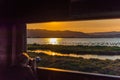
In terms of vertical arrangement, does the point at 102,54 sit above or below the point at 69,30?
below

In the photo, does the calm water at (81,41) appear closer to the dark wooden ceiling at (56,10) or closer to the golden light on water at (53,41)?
the golden light on water at (53,41)

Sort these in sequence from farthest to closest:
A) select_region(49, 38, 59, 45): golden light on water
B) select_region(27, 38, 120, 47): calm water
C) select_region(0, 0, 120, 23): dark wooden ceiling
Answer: select_region(49, 38, 59, 45): golden light on water → select_region(27, 38, 120, 47): calm water → select_region(0, 0, 120, 23): dark wooden ceiling

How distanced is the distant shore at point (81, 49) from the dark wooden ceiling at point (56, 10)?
735 mm

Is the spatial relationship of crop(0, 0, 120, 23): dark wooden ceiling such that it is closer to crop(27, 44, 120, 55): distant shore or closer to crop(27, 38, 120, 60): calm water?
crop(27, 38, 120, 60): calm water

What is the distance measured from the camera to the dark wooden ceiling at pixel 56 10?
408 centimetres

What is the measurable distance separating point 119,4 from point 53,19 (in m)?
1.39

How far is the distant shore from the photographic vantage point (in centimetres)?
455

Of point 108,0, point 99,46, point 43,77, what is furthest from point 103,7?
point 43,77

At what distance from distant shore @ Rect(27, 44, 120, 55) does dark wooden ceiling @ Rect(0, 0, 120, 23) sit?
0.73m

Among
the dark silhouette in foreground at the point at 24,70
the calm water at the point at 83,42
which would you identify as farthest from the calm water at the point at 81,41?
the dark silhouette in foreground at the point at 24,70

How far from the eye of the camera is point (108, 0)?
13.2 ft

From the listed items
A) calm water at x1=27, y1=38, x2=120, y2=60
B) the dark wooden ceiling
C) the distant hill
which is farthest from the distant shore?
the dark wooden ceiling

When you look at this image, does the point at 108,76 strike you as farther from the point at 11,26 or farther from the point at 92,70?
the point at 11,26

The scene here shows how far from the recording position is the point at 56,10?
4676 mm
